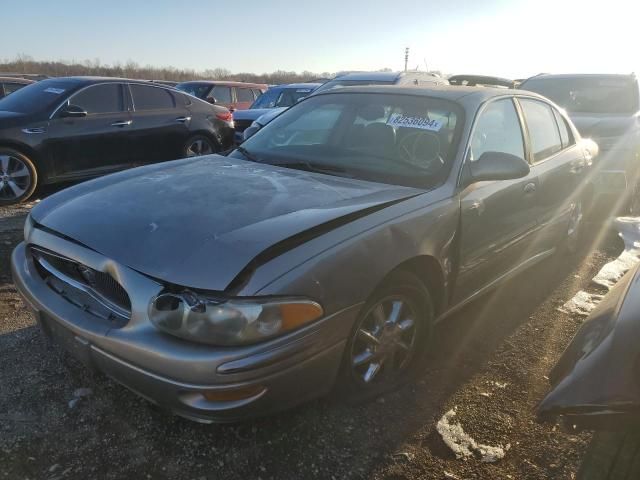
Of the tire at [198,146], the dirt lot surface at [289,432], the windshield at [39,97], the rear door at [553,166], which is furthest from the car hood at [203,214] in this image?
the tire at [198,146]

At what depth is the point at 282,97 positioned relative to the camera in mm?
11547

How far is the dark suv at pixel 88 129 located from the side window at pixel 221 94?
17.8 ft

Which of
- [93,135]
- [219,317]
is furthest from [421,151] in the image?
[93,135]

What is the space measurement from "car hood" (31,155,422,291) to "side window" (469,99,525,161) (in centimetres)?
71

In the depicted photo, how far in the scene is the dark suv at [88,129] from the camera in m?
6.04

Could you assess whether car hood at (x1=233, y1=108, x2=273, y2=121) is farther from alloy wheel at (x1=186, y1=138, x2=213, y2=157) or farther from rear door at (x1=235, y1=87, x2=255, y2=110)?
rear door at (x1=235, y1=87, x2=255, y2=110)

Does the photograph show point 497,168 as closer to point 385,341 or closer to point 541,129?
point 385,341

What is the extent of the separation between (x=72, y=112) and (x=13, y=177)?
1060mm

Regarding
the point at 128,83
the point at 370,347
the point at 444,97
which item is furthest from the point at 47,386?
the point at 128,83

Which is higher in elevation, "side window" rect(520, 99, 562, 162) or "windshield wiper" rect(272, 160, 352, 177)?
"side window" rect(520, 99, 562, 162)

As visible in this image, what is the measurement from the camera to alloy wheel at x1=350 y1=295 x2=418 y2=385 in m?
2.49

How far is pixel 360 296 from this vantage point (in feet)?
7.41

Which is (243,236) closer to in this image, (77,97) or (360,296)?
(360,296)

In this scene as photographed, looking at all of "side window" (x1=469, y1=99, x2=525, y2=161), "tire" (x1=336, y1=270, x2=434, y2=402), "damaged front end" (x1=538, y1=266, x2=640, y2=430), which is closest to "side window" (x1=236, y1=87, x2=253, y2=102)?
"side window" (x1=469, y1=99, x2=525, y2=161)
